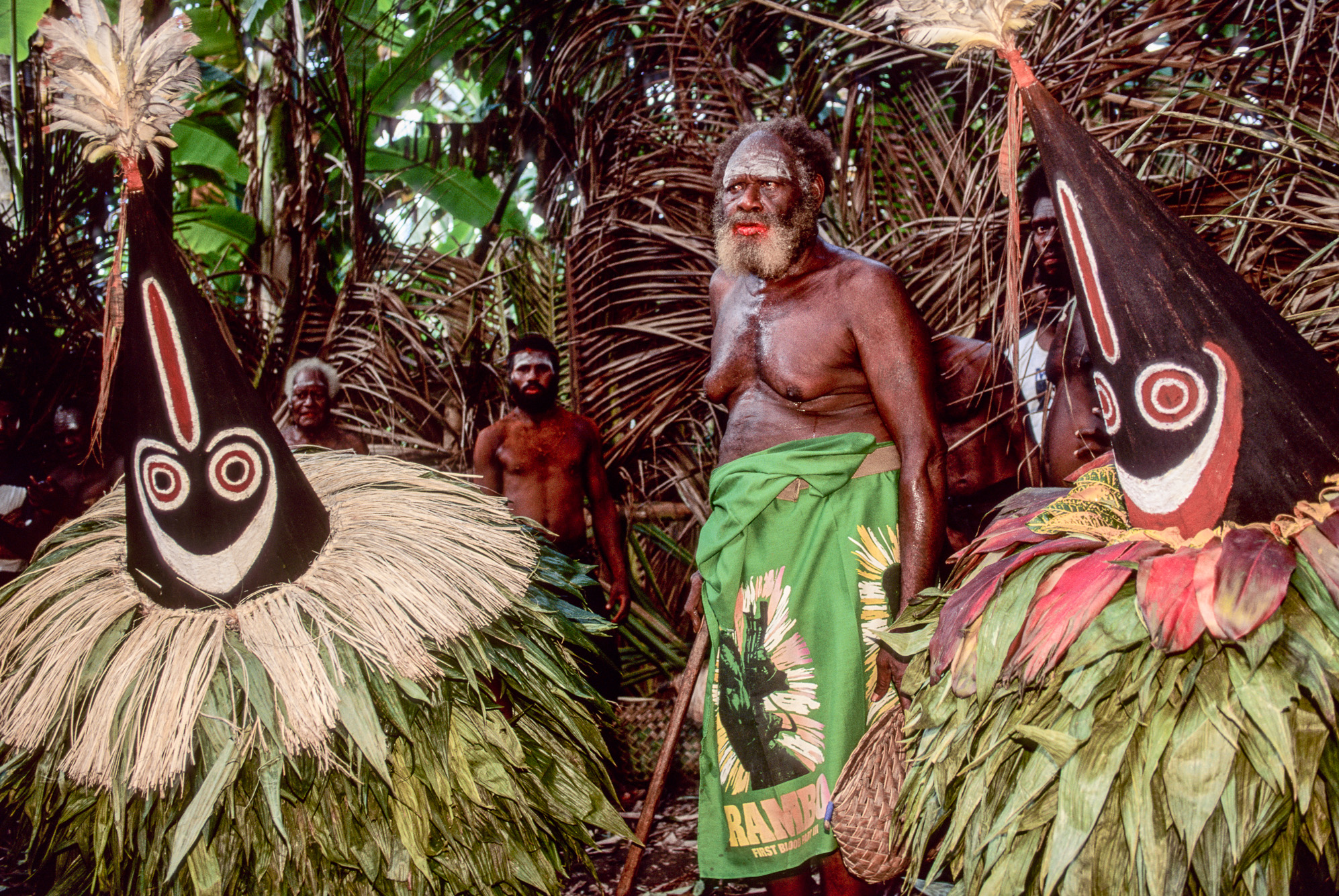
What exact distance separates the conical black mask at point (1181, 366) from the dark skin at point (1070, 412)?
1293 mm

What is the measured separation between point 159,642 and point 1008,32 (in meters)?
1.76

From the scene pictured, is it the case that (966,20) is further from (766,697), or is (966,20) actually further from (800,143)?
(766,697)

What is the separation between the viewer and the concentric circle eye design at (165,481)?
179 cm

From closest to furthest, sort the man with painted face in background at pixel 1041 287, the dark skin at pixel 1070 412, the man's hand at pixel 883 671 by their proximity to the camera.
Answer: the man's hand at pixel 883 671 → the dark skin at pixel 1070 412 → the man with painted face in background at pixel 1041 287

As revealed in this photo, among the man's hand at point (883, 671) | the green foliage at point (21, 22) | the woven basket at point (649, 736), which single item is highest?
the green foliage at point (21, 22)

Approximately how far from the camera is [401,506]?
2045 mm

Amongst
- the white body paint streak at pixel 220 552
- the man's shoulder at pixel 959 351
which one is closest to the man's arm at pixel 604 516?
the man's shoulder at pixel 959 351

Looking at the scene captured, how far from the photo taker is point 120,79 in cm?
177

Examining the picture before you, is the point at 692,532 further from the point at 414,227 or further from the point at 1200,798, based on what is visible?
the point at 1200,798

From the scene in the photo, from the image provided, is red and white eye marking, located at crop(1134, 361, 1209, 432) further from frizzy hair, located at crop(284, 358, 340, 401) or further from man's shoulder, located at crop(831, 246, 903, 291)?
frizzy hair, located at crop(284, 358, 340, 401)

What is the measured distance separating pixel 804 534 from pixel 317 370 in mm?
3294

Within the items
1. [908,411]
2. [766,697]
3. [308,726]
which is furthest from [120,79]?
[766,697]

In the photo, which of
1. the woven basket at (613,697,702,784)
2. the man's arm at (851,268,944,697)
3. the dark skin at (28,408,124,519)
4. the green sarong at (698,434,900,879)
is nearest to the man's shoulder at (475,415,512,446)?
the woven basket at (613,697,702,784)

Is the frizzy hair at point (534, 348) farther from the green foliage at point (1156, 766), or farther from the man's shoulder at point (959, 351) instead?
the green foliage at point (1156, 766)
